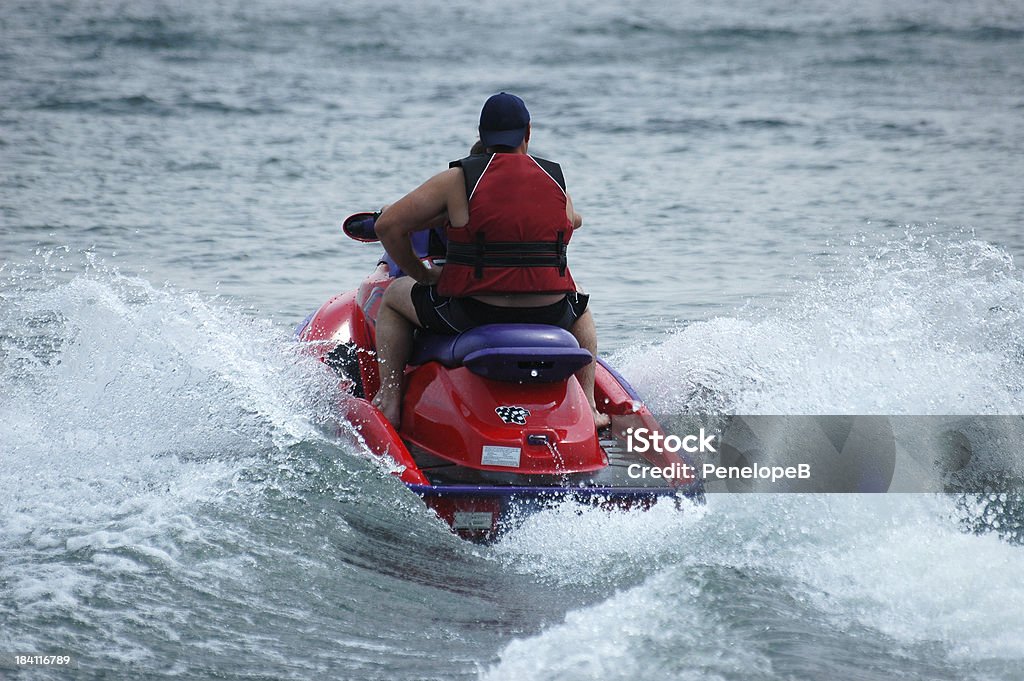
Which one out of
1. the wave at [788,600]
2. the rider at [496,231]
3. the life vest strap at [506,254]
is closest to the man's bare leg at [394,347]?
the rider at [496,231]

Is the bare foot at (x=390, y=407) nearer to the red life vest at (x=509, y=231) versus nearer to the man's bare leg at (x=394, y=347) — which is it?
the man's bare leg at (x=394, y=347)

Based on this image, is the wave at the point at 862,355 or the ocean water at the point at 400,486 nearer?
the ocean water at the point at 400,486

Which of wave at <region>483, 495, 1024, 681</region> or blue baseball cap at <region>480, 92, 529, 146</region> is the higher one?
blue baseball cap at <region>480, 92, 529, 146</region>

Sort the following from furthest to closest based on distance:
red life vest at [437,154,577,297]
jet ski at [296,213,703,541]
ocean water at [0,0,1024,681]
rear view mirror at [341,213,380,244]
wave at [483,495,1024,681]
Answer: rear view mirror at [341,213,380,244] → red life vest at [437,154,577,297] → jet ski at [296,213,703,541] → ocean water at [0,0,1024,681] → wave at [483,495,1024,681]

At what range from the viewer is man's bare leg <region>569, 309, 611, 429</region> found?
5.68m

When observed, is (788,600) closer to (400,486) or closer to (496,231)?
(400,486)

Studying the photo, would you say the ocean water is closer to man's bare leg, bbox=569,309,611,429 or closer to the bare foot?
the bare foot

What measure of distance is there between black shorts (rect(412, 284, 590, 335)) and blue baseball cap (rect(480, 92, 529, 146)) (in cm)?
69

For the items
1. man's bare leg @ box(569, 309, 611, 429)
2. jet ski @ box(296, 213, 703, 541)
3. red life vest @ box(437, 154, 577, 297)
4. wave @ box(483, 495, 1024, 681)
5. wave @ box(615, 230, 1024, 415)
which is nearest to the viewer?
wave @ box(483, 495, 1024, 681)

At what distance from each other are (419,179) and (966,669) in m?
11.5

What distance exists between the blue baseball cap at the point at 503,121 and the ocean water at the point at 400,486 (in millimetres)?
1454

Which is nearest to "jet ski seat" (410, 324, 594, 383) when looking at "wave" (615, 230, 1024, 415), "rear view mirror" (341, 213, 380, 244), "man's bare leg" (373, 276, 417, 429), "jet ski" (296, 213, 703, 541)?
"jet ski" (296, 213, 703, 541)

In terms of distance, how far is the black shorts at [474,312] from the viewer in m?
5.50

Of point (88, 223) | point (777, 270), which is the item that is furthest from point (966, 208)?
point (88, 223)
